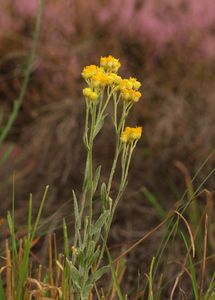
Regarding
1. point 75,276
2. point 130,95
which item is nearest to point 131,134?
point 130,95

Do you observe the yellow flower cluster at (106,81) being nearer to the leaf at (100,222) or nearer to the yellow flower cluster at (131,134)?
the yellow flower cluster at (131,134)

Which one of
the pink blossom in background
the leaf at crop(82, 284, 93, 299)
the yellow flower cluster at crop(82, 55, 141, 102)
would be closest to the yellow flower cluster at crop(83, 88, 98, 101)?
the yellow flower cluster at crop(82, 55, 141, 102)

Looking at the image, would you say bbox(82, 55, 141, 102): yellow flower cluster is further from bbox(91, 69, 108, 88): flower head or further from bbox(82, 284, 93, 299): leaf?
bbox(82, 284, 93, 299): leaf

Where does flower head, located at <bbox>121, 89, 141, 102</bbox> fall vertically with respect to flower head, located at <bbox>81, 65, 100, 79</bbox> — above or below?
below

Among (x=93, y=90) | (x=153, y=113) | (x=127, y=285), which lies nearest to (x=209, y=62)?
(x=153, y=113)

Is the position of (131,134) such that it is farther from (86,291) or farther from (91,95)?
(86,291)

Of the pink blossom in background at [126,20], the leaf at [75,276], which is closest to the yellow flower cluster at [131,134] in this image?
the leaf at [75,276]

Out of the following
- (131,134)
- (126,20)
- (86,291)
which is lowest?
(86,291)
